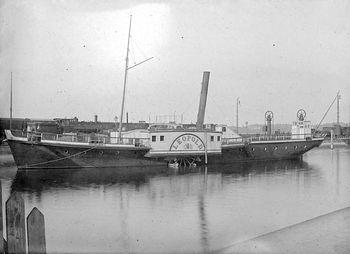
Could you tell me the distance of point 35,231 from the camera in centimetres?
484

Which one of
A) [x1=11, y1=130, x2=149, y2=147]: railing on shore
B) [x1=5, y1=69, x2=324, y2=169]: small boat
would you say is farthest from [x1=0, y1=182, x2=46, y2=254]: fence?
[x1=5, y1=69, x2=324, y2=169]: small boat

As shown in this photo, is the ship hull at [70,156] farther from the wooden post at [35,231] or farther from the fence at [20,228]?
the wooden post at [35,231]

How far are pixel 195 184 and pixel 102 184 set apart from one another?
4.62 metres

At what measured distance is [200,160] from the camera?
2756cm

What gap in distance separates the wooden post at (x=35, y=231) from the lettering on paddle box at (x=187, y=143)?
2061 cm

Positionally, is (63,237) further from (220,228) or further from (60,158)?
(60,158)

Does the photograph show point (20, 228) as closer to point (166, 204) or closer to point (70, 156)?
point (166, 204)

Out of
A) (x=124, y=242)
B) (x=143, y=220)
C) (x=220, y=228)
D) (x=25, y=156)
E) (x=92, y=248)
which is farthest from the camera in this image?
(x=25, y=156)

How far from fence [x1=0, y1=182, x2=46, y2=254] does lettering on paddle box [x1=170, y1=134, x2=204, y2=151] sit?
2046cm

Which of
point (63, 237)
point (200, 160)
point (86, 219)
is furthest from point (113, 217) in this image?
point (200, 160)

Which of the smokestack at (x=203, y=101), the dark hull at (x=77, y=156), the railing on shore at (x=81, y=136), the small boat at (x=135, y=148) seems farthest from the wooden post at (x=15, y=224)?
the smokestack at (x=203, y=101)

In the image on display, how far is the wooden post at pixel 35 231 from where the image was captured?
189 inches

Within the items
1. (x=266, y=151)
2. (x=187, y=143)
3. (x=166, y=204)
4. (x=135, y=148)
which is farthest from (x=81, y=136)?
(x=266, y=151)

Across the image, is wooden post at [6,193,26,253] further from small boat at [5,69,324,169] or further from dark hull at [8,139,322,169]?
dark hull at [8,139,322,169]
